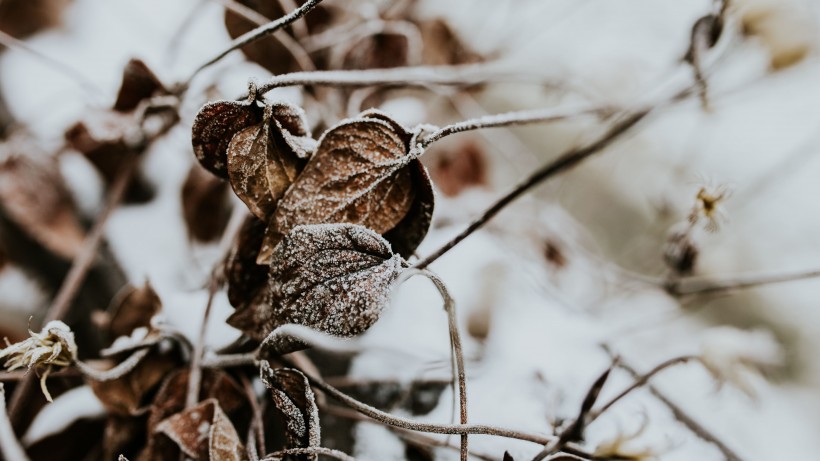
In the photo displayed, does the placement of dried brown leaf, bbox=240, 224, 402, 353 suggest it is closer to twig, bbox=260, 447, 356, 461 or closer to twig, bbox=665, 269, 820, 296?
twig, bbox=260, 447, 356, 461

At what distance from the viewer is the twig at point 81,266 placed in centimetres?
25

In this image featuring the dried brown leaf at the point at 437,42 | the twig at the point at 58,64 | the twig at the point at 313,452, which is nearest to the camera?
the twig at the point at 313,452

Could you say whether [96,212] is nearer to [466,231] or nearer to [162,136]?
[162,136]

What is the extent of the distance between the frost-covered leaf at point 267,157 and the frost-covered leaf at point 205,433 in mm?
76

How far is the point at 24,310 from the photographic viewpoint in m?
0.33

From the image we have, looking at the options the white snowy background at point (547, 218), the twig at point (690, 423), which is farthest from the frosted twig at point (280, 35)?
the twig at point (690, 423)

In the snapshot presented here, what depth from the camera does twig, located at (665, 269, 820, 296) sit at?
0.93 ft

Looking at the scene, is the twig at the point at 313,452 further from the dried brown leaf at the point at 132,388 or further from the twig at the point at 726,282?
the twig at the point at 726,282

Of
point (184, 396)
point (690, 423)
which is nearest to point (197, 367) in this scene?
point (184, 396)

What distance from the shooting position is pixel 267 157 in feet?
0.67

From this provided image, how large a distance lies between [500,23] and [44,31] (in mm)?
365

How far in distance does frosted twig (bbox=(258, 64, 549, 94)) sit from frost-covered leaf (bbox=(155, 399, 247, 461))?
0.12m

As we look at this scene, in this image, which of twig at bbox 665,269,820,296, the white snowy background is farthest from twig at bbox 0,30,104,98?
twig at bbox 665,269,820,296

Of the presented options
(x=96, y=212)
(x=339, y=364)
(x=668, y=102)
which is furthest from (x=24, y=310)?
(x=668, y=102)
